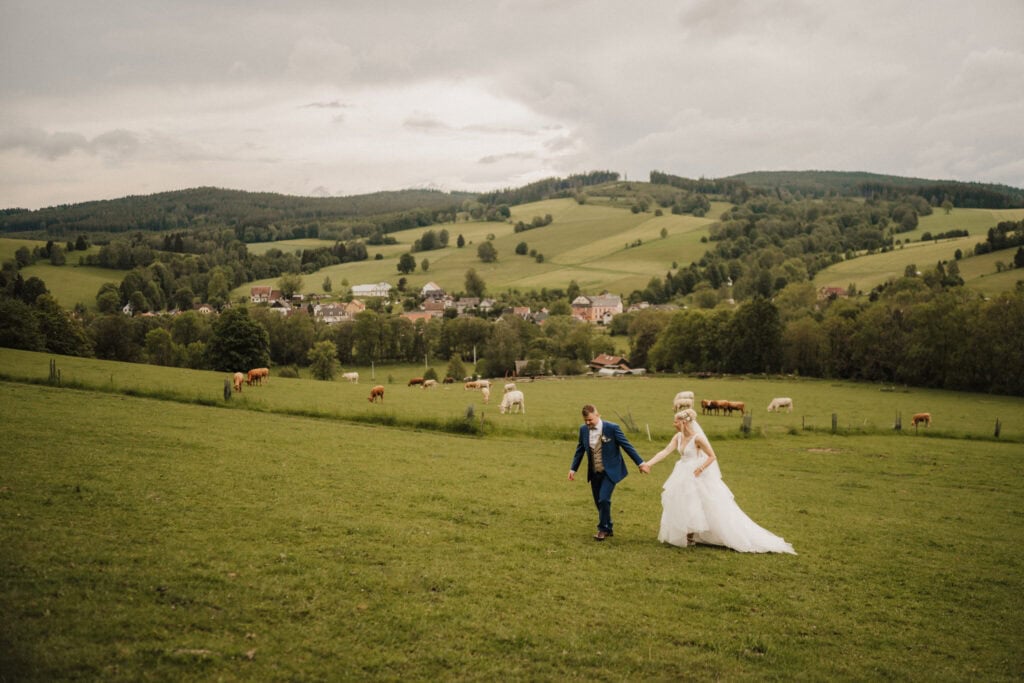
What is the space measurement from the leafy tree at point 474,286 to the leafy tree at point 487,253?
31.2 meters

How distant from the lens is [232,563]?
9539mm

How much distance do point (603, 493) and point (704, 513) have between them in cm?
208

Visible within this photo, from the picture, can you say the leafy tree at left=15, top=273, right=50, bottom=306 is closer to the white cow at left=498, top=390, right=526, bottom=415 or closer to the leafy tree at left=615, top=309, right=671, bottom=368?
the white cow at left=498, top=390, right=526, bottom=415

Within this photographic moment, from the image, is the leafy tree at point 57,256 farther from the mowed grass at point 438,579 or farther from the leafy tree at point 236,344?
the mowed grass at point 438,579

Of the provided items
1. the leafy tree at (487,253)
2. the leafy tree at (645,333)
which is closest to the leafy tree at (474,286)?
the leafy tree at (487,253)

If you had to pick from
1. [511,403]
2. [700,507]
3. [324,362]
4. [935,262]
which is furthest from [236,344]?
[935,262]

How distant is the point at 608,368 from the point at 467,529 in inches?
3187

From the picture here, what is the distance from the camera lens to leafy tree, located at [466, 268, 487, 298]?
15538 cm

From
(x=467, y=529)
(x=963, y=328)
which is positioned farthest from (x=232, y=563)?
(x=963, y=328)

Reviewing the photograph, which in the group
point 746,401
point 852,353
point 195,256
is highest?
point 195,256

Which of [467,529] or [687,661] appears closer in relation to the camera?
[687,661]

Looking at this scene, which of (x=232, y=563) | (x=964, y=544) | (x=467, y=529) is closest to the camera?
(x=232, y=563)

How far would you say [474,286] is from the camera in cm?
15625

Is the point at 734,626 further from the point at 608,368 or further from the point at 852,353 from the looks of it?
the point at 608,368
